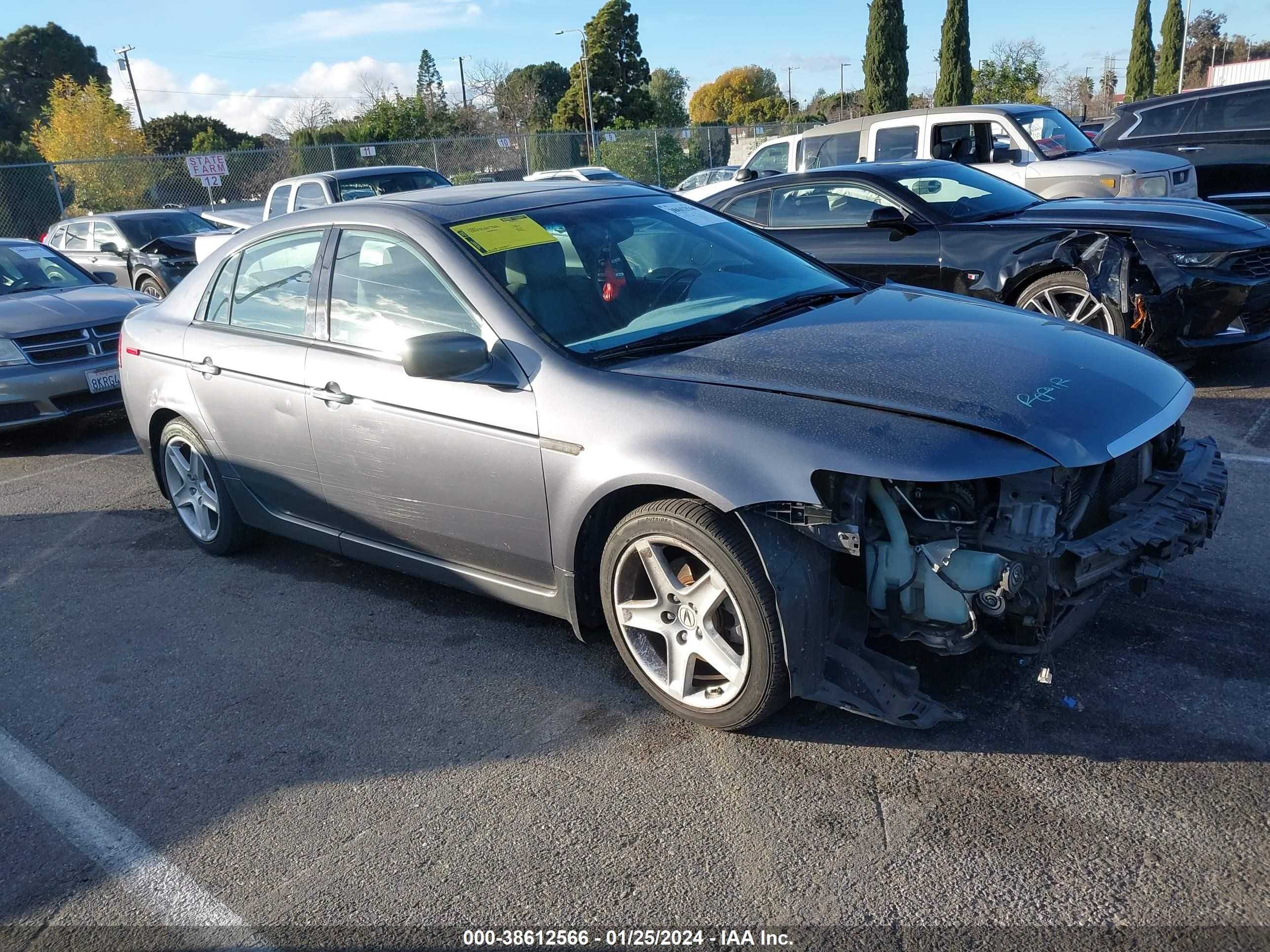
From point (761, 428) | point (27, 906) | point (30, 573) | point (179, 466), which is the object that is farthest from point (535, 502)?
point (30, 573)

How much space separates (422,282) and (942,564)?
2.19 metres

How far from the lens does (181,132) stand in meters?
53.7

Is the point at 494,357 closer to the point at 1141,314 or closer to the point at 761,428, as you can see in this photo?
the point at 761,428

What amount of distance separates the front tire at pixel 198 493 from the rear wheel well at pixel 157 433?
0.02 metres

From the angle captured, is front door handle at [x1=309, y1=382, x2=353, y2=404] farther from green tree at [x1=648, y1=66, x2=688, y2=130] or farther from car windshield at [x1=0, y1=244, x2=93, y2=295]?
green tree at [x1=648, y1=66, x2=688, y2=130]

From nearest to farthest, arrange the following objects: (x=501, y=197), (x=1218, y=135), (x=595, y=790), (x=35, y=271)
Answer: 1. (x=595, y=790)
2. (x=501, y=197)
3. (x=35, y=271)
4. (x=1218, y=135)

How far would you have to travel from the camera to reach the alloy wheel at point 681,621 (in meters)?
3.19

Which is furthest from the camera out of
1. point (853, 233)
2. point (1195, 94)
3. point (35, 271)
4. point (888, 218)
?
point (1195, 94)

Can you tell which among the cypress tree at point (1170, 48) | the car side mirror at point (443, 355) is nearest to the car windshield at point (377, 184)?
the car side mirror at point (443, 355)

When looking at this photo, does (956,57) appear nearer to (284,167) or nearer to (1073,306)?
A: (284,167)

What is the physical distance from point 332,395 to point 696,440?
1.75 meters

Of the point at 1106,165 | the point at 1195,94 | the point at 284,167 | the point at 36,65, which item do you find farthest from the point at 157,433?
the point at 36,65

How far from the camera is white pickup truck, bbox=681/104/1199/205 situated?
10.5 m

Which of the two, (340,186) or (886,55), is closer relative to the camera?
(340,186)
